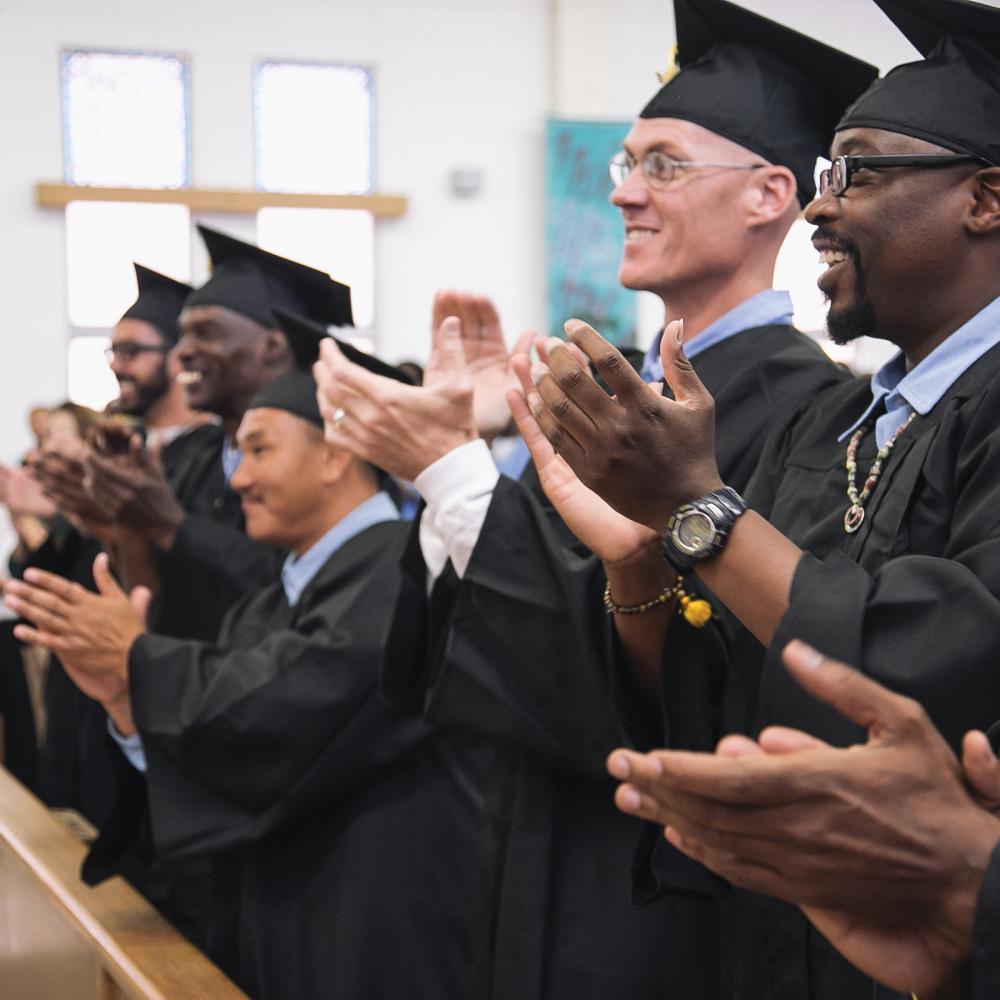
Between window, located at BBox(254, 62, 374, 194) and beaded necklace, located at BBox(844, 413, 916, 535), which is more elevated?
window, located at BBox(254, 62, 374, 194)

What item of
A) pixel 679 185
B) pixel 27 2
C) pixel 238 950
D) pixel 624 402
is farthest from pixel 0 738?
pixel 27 2

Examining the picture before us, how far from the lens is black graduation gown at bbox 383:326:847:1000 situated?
2268 millimetres

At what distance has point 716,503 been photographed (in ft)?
5.56

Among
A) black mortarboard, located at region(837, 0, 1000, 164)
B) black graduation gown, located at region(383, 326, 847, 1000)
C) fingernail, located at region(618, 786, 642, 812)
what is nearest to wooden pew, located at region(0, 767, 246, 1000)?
black graduation gown, located at region(383, 326, 847, 1000)

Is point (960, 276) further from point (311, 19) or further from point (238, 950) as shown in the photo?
point (311, 19)

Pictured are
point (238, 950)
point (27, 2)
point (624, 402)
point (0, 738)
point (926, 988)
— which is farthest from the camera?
point (27, 2)

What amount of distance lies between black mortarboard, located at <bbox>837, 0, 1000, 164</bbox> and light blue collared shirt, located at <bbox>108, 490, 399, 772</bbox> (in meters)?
1.67

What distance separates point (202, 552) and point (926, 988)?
2963mm

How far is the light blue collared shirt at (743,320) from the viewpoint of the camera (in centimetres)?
262

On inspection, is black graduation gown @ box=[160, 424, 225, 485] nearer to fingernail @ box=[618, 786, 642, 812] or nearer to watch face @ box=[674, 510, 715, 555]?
watch face @ box=[674, 510, 715, 555]

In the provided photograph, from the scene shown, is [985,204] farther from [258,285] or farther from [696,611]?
[258,285]

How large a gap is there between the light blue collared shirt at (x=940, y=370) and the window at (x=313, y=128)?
9825 mm

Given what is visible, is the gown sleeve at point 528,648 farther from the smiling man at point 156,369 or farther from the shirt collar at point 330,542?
the smiling man at point 156,369

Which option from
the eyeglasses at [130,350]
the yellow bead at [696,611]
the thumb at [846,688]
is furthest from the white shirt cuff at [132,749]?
the eyeglasses at [130,350]
